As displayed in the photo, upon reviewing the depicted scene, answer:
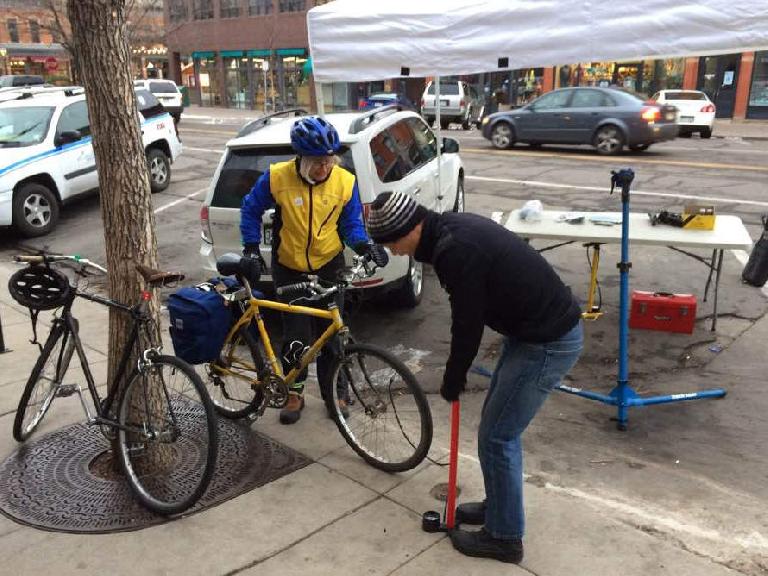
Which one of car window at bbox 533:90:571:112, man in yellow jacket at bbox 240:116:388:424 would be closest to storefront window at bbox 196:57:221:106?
car window at bbox 533:90:571:112

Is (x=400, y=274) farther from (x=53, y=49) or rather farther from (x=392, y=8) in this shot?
(x=53, y=49)

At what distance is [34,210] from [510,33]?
23.7 ft

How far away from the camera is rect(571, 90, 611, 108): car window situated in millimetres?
15648

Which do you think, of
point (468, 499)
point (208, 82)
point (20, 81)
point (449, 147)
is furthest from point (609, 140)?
point (208, 82)

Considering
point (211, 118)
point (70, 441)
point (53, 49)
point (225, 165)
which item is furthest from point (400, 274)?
point (53, 49)

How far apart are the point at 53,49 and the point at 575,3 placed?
201 feet

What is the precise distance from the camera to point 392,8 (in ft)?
19.5

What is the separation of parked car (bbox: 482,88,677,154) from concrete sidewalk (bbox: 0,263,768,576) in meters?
12.1

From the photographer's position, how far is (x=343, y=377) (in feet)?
12.4

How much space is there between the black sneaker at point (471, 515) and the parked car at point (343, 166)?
233 centimetres

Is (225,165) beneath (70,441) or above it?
above

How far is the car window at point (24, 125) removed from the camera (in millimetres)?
9758

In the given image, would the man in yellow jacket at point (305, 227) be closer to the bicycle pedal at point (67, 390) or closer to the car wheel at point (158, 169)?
the bicycle pedal at point (67, 390)

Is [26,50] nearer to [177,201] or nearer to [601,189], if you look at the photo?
[177,201]
